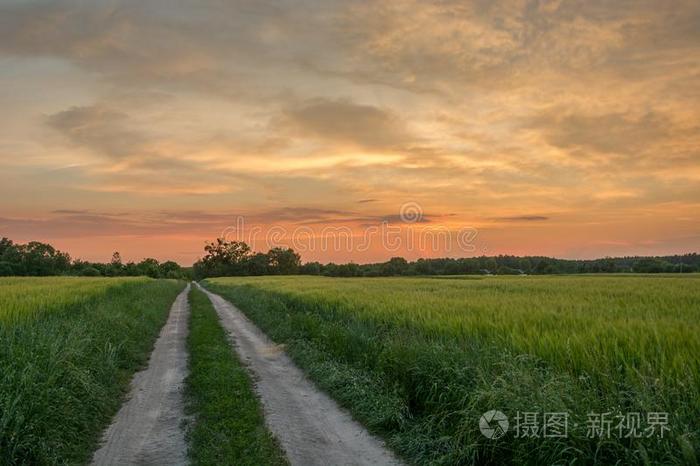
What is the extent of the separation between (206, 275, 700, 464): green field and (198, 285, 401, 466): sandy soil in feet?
1.19

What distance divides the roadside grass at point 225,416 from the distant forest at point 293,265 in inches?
2916

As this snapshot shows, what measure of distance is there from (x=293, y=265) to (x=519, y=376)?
155909mm

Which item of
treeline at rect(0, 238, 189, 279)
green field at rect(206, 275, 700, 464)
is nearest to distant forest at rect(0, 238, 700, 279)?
treeline at rect(0, 238, 189, 279)

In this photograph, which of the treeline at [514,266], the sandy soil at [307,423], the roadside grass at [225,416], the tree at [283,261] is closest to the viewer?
the roadside grass at [225,416]

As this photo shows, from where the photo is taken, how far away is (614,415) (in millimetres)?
5758

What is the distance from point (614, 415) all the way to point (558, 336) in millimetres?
3154

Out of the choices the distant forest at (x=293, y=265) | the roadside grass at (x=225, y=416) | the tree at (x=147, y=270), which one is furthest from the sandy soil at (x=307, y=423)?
the tree at (x=147, y=270)

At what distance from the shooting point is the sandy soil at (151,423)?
7422 millimetres

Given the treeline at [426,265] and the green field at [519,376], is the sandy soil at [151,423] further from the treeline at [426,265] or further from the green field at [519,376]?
the treeline at [426,265]

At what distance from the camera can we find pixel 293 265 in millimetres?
161250

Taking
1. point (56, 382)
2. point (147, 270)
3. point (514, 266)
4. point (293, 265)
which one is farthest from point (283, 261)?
point (56, 382)

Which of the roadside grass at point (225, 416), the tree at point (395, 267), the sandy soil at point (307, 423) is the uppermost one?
the tree at point (395, 267)

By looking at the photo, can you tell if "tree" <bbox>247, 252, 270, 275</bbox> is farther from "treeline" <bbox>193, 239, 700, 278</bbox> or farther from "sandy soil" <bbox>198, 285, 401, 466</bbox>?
"sandy soil" <bbox>198, 285, 401, 466</bbox>

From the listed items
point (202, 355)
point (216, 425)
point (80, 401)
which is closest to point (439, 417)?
point (216, 425)
